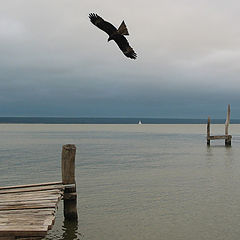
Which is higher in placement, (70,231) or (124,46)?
(124,46)

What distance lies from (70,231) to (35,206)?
9.35 feet

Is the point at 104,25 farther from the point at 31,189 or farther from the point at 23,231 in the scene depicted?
the point at 31,189

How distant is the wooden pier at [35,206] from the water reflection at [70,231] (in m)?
0.19

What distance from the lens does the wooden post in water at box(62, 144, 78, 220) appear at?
41.5 ft

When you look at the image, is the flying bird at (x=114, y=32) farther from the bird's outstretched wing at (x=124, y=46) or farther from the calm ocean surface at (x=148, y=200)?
the calm ocean surface at (x=148, y=200)

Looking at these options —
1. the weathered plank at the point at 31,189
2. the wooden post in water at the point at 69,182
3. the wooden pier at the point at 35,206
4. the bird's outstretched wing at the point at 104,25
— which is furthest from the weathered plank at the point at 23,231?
the wooden post in water at the point at 69,182

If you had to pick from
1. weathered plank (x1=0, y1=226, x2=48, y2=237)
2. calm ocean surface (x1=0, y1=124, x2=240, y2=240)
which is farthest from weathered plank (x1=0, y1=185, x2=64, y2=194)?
weathered plank (x1=0, y1=226, x2=48, y2=237)

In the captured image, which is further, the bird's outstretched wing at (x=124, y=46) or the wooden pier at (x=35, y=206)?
the wooden pier at (x=35, y=206)

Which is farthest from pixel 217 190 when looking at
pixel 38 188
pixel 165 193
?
pixel 38 188

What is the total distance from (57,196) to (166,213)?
16.4 ft

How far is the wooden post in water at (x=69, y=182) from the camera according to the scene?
12664mm

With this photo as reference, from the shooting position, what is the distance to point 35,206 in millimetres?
9945

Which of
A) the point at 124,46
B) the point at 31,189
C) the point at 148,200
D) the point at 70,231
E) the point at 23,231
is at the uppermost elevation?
the point at 124,46

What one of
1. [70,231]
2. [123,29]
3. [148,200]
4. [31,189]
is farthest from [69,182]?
[123,29]
